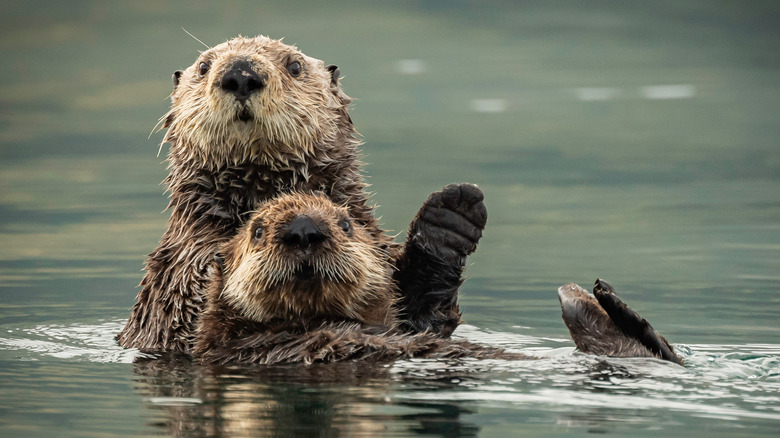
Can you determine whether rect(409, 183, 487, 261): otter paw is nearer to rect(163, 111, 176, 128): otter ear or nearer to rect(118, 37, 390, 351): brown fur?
rect(118, 37, 390, 351): brown fur

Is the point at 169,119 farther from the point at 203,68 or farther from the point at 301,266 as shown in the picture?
the point at 301,266

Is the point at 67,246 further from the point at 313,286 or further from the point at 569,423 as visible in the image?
the point at 569,423

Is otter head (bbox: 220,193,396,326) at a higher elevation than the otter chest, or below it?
below

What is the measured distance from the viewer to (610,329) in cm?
538

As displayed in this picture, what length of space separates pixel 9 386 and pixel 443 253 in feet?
6.57

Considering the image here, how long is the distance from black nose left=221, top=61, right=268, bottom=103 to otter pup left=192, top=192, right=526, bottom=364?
0.53 metres

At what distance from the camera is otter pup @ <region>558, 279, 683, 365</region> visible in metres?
5.30

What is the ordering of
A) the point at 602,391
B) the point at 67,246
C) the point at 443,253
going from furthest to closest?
1. the point at 67,246
2. the point at 443,253
3. the point at 602,391

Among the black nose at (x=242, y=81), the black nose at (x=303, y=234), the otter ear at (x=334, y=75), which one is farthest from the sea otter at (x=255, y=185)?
the black nose at (x=303, y=234)

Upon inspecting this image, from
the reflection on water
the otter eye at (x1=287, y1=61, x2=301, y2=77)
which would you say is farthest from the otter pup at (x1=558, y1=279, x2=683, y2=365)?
the otter eye at (x1=287, y1=61, x2=301, y2=77)

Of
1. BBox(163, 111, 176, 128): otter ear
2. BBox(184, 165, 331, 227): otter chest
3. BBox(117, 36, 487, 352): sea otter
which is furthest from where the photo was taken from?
BBox(163, 111, 176, 128): otter ear

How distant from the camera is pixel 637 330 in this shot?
210 inches

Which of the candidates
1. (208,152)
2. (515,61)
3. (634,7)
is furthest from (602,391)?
(634,7)

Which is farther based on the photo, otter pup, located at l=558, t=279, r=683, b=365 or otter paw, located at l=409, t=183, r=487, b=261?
otter paw, located at l=409, t=183, r=487, b=261
